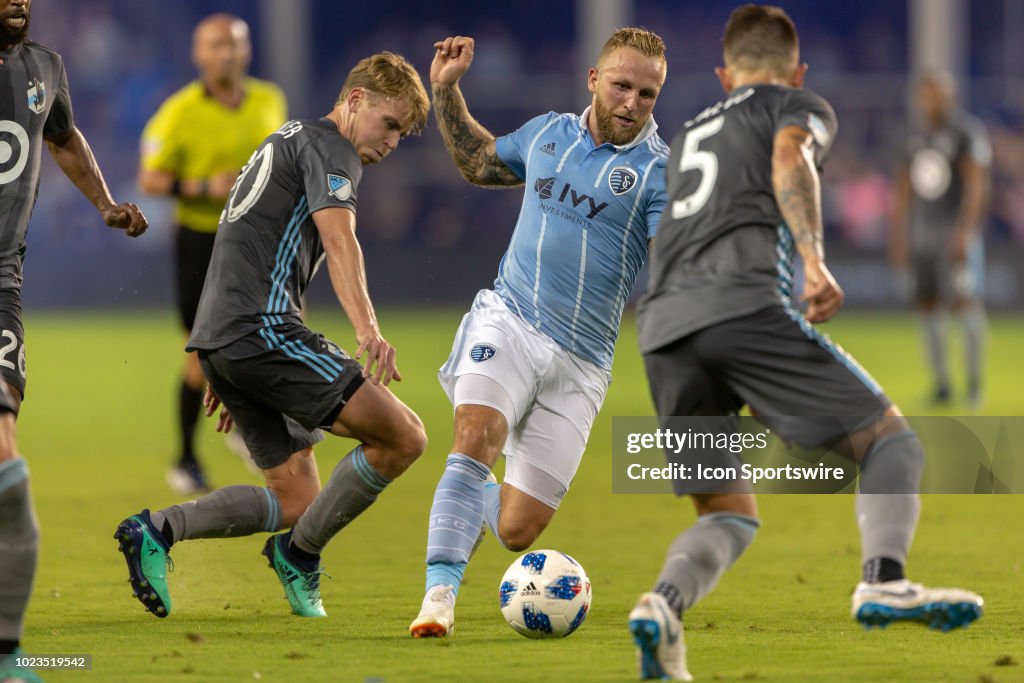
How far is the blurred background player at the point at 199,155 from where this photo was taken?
29.3ft

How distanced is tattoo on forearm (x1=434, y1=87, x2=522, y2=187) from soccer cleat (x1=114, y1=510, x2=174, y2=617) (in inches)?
72.3

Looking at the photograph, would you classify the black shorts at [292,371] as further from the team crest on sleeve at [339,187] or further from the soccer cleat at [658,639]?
the soccer cleat at [658,639]

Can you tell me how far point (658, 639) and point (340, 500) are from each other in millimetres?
1732

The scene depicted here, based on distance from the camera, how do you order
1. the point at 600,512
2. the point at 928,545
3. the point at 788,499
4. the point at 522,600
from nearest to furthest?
the point at 522,600 < the point at 928,545 < the point at 600,512 < the point at 788,499

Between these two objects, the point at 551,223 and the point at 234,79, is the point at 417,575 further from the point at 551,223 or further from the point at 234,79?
the point at 234,79

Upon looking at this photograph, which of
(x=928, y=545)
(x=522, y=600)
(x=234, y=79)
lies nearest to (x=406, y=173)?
(x=234, y=79)

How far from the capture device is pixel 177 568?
244 inches

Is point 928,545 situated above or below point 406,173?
below

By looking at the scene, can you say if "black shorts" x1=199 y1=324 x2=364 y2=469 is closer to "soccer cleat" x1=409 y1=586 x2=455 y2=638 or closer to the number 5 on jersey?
"soccer cleat" x1=409 y1=586 x2=455 y2=638

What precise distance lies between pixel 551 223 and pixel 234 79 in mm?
4380

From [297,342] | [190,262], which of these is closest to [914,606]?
[297,342]

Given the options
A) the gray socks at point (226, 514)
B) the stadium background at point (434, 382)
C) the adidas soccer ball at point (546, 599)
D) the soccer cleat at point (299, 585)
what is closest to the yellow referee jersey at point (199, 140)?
the stadium background at point (434, 382)

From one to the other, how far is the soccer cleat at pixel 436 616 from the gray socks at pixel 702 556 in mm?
1005

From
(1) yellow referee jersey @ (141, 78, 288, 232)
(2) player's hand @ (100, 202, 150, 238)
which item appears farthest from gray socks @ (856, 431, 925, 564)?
(1) yellow referee jersey @ (141, 78, 288, 232)
